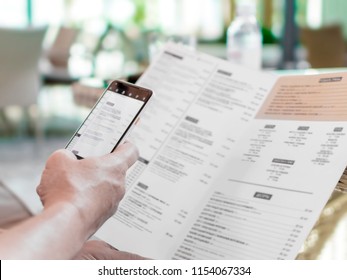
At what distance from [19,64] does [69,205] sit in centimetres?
371

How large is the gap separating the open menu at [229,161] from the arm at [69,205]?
5.3 inches

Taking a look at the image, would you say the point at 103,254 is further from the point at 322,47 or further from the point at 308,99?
the point at 322,47

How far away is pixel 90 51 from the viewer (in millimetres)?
6230

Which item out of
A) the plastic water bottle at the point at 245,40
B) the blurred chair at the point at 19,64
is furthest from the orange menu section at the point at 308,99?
the blurred chair at the point at 19,64

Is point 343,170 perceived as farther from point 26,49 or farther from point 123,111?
point 26,49

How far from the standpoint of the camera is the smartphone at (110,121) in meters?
0.67

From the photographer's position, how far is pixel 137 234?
77 centimetres

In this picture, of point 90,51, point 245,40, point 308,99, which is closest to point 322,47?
point 90,51

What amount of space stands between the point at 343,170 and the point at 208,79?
0.24 metres

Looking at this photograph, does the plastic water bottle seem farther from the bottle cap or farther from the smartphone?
the smartphone

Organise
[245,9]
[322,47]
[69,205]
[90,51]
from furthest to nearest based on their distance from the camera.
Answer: [90,51]
[322,47]
[245,9]
[69,205]

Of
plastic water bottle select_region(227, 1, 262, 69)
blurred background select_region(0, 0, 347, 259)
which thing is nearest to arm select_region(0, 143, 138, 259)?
blurred background select_region(0, 0, 347, 259)

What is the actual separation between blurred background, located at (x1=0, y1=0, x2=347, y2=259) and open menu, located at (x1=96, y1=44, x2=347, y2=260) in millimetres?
231
